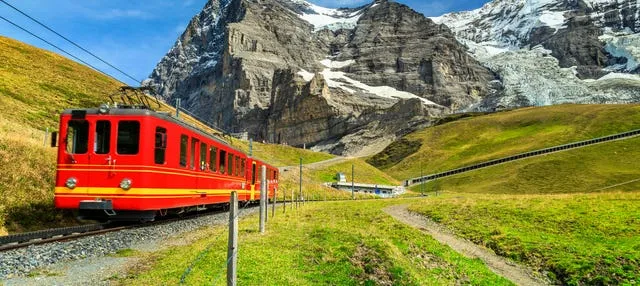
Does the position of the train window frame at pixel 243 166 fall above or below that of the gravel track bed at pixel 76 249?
above

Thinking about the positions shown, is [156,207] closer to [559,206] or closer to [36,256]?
[36,256]

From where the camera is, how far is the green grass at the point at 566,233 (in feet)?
61.9

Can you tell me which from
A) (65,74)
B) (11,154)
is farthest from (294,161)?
(11,154)

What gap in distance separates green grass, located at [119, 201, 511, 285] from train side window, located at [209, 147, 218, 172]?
569cm

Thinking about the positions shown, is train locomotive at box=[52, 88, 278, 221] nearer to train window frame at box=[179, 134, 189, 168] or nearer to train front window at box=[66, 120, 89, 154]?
train front window at box=[66, 120, 89, 154]

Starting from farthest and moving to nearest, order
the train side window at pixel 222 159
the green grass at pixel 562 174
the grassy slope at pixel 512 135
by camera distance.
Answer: the grassy slope at pixel 512 135
the green grass at pixel 562 174
the train side window at pixel 222 159

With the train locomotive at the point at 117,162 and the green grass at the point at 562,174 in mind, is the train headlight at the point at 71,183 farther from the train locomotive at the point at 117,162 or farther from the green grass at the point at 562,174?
the green grass at the point at 562,174

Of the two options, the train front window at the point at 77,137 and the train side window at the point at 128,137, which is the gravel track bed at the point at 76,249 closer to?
the train side window at the point at 128,137

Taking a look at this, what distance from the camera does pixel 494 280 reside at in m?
17.2

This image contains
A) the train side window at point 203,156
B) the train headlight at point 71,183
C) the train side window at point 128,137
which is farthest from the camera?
the train side window at point 203,156

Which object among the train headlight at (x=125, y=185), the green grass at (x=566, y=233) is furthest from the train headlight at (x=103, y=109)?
the green grass at (x=566, y=233)

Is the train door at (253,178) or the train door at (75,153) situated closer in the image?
the train door at (75,153)

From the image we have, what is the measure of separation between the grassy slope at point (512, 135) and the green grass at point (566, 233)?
121m

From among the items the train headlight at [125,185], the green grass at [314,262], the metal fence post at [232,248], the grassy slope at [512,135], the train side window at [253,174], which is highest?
the grassy slope at [512,135]
